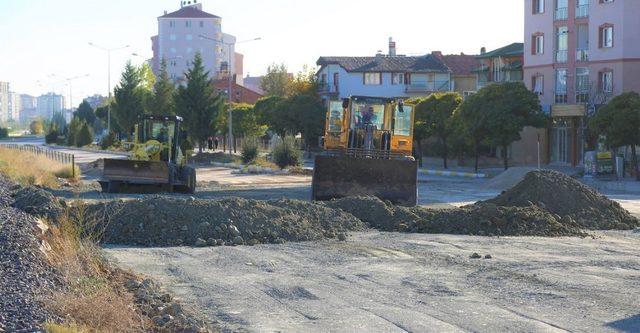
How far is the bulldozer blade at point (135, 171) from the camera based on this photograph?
105ft

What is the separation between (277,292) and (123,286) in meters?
2.07

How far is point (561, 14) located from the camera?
58.9 metres

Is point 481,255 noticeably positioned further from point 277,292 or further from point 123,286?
point 123,286

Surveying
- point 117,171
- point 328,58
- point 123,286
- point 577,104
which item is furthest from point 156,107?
point 123,286

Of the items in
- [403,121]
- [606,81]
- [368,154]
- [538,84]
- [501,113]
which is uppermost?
[538,84]

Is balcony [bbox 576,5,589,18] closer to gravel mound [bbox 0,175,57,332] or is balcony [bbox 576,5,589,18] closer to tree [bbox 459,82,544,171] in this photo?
tree [bbox 459,82,544,171]

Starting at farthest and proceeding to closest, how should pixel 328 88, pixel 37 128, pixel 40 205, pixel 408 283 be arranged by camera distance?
pixel 37 128, pixel 328 88, pixel 40 205, pixel 408 283

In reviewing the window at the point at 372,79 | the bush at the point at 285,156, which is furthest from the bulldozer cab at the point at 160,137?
the window at the point at 372,79

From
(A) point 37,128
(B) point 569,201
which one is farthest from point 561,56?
(A) point 37,128

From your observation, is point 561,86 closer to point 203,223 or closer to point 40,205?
point 203,223

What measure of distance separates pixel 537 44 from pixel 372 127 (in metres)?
34.8

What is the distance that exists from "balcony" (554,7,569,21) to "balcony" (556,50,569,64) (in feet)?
6.42

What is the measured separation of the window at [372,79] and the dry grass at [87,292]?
74566mm

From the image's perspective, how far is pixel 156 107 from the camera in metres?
84.1
